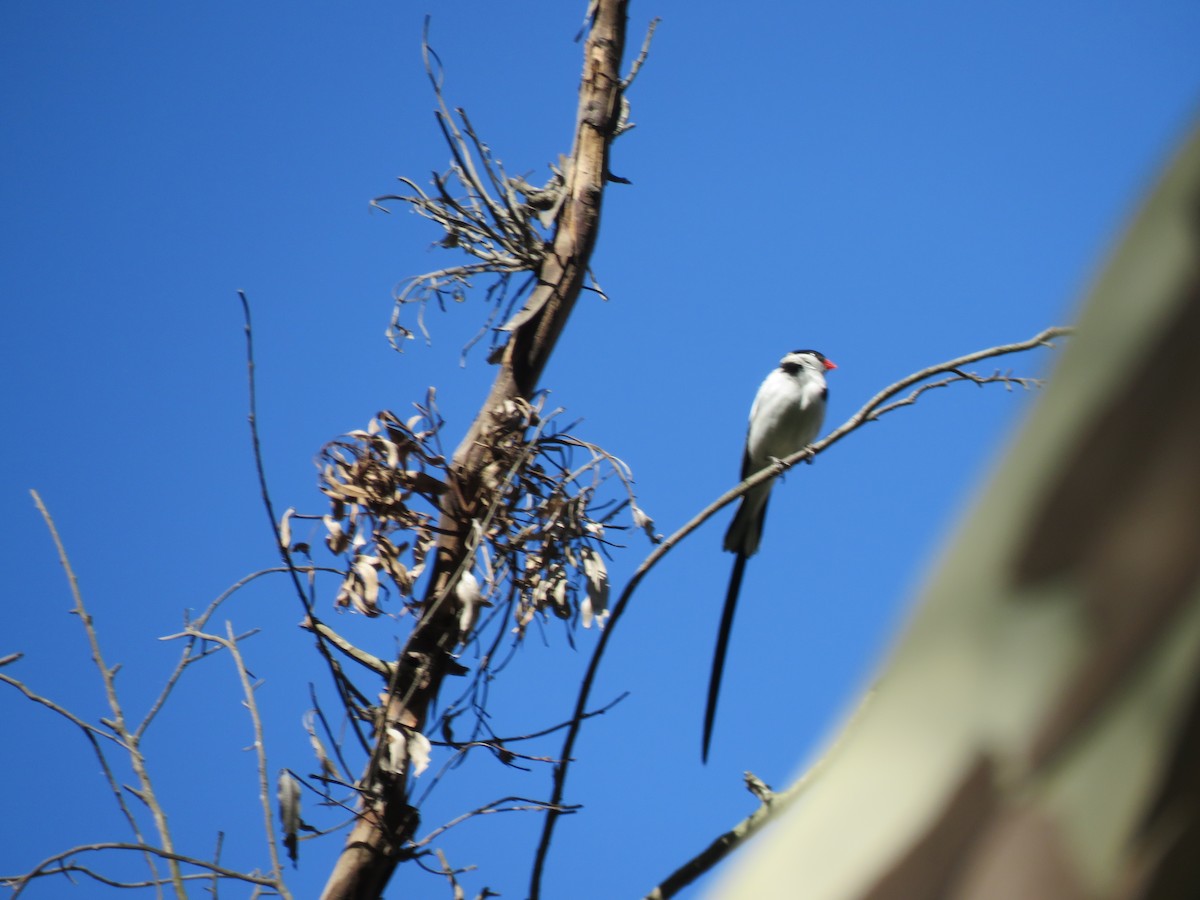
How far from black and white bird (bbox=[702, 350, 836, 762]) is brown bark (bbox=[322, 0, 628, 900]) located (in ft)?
5.81

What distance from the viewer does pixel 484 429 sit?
2.03 m

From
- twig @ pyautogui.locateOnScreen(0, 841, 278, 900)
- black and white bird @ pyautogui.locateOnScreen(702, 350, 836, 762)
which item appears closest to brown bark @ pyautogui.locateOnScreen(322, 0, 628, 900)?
twig @ pyautogui.locateOnScreen(0, 841, 278, 900)

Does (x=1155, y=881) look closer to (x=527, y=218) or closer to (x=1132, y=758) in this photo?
(x=1132, y=758)

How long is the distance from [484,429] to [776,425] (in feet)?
7.71

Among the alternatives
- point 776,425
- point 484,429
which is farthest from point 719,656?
point 776,425

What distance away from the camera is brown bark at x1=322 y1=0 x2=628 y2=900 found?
5.65 ft

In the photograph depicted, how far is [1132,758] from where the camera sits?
243mm

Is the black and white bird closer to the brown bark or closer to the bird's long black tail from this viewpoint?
the bird's long black tail

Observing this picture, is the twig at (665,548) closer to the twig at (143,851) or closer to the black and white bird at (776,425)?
the twig at (143,851)

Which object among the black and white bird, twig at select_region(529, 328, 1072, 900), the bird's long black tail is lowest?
twig at select_region(529, 328, 1072, 900)

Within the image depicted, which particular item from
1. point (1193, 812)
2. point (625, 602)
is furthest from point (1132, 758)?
point (625, 602)

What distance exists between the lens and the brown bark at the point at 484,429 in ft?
5.65

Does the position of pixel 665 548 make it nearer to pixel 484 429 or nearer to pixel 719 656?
pixel 484 429

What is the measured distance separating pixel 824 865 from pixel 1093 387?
0.12 meters
